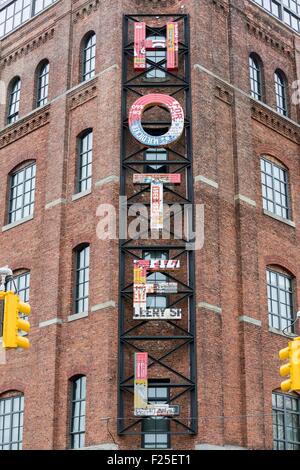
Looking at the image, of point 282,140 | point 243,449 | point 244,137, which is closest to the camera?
point 243,449

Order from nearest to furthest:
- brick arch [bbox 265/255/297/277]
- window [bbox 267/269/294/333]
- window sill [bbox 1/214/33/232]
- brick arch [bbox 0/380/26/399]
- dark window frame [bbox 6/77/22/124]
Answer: brick arch [bbox 0/380/26/399]
window [bbox 267/269/294/333]
brick arch [bbox 265/255/297/277]
window sill [bbox 1/214/33/232]
dark window frame [bbox 6/77/22/124]

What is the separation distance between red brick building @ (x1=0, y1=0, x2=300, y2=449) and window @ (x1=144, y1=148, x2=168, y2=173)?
3.55 ft

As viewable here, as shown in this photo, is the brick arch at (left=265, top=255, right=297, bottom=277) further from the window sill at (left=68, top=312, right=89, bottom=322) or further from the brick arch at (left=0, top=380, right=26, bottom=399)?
the brick arch at (left=0, top=380, right=26, bottom=399)

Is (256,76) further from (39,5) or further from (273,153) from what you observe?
(39,5)

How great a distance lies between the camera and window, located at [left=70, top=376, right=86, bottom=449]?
29406 mm

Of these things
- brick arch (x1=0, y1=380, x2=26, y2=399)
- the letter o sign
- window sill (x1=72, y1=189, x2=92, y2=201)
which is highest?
the letter o sign

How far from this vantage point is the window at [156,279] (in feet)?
97.7

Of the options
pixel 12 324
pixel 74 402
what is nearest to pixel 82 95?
pixel 74 402

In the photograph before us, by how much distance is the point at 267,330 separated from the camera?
32219 mm

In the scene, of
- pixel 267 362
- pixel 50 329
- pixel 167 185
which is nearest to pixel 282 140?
pixel 167 185

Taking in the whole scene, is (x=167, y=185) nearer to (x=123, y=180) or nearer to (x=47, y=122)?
(x=123, y=180)

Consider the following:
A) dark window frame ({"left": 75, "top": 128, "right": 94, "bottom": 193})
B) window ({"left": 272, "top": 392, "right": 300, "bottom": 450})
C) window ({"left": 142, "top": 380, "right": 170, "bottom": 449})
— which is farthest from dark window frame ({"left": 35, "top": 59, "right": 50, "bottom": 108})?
window ({"left": 272, "top": 392, "right": 300, "bottom": 450})
